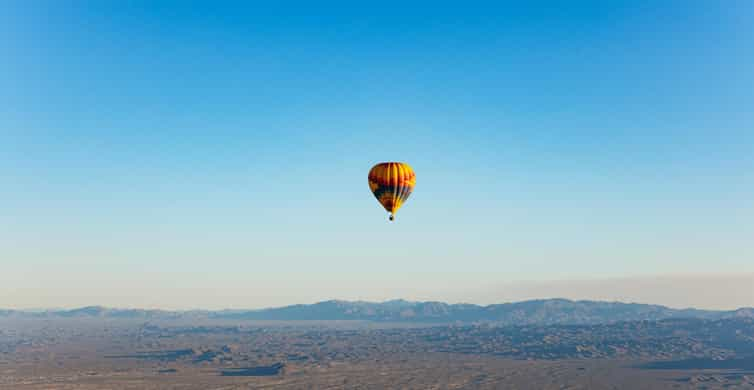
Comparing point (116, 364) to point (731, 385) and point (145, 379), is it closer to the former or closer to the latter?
point (145, 379)

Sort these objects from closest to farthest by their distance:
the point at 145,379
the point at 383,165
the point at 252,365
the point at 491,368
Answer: the point at 383,165
the point at 145,379
the point at 491,368
the point at 252,365

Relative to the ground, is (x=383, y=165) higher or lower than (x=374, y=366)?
higher

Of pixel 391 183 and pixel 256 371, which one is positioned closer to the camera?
pixel 391 183

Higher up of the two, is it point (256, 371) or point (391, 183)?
point (391, 183)

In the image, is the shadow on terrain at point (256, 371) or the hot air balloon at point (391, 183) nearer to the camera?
the hot air balloon at point (391, 183)

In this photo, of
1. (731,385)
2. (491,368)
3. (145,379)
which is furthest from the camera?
(491,368)

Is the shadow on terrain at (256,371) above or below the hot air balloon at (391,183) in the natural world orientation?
below

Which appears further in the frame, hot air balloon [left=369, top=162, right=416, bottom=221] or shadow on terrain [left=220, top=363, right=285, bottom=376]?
shadow on terrain [left=220, top=363, right=285, bottom=376]

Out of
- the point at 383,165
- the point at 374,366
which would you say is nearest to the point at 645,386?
the point at 374,366
